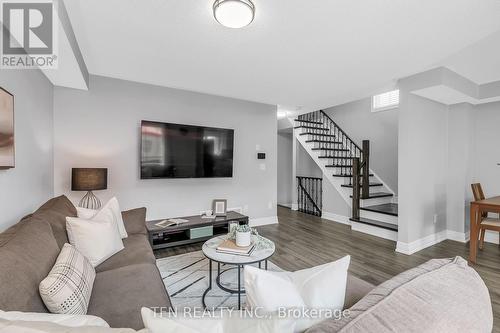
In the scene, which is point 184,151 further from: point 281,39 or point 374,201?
point 374,201

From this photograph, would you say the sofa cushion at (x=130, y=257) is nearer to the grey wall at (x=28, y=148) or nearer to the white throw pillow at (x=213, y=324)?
the grey wall at (x=28, y=148)

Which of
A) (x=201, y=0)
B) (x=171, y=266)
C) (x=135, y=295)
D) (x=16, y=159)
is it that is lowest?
(x=171, y=266)

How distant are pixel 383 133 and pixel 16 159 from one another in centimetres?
584

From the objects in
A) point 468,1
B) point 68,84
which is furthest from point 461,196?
point 68,84

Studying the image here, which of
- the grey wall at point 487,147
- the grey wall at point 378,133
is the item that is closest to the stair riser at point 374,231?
the grey wall at point 378,133

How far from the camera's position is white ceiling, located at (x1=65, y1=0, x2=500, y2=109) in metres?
1.72

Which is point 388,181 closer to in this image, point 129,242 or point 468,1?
point 468,1

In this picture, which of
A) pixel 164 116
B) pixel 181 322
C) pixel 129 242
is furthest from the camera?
pixel 164 116

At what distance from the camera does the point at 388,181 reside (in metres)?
5.20

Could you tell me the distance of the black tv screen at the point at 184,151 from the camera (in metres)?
3.31

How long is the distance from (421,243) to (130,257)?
12.5ft

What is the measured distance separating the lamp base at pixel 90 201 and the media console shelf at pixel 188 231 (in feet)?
2.22

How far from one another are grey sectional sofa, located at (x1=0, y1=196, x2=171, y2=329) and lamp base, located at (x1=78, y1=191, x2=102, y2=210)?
868 mm

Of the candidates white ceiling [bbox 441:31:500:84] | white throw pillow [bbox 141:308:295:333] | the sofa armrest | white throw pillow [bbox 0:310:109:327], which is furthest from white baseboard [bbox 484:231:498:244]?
white throw pillow [bbox 0:310:109:327]
